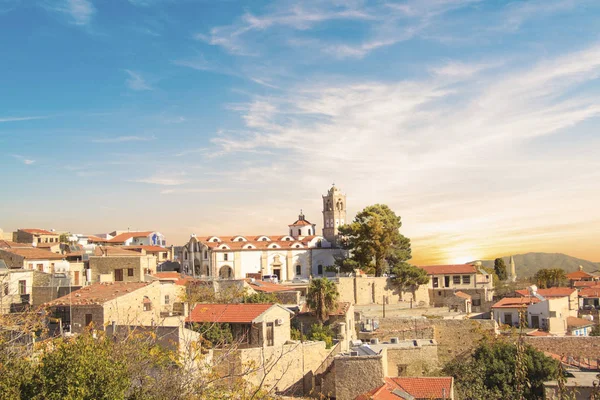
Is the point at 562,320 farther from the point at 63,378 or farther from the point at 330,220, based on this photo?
the point at 330,220

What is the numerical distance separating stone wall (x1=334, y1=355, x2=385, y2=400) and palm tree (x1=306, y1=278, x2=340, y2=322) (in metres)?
8.02

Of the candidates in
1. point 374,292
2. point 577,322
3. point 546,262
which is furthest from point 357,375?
point 546,262

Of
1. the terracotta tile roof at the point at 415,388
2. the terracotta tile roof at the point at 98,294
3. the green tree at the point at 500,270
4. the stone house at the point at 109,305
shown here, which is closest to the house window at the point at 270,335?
the stone house at the point at 109,305

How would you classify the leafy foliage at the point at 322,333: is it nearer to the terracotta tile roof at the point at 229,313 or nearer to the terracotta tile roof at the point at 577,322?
the terracotta tile roof at the point at 229,313

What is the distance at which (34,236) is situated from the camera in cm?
5919

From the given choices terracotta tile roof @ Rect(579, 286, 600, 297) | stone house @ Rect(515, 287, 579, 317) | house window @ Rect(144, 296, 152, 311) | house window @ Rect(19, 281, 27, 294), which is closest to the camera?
house window @ Rect(144, 296, 152, 311)

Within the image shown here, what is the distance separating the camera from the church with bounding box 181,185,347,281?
60.2m

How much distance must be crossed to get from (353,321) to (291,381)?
32.5 feet

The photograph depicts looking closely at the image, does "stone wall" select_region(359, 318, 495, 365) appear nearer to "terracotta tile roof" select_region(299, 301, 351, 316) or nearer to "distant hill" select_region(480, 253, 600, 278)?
"terracotta tile roof" select_region(299, 301, 351, 316)

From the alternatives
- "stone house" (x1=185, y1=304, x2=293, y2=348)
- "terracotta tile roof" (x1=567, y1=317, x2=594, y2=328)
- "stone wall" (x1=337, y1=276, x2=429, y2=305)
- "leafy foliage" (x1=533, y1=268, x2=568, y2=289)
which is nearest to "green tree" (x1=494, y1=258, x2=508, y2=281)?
"leafy foliage" (x1=533, y1=268, x2=568, y2=289)

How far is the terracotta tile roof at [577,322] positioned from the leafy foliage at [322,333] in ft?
55.5

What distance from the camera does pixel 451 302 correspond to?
42.7 meters

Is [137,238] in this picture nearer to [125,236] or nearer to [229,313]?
[125,236]

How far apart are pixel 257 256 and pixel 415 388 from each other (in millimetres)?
41776
